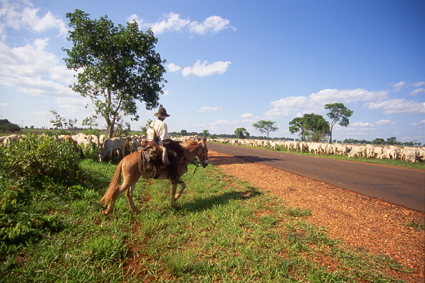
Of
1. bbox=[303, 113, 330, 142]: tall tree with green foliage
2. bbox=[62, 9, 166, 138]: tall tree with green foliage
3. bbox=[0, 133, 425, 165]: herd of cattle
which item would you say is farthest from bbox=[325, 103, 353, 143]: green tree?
bbox=[62, 9, 166, 138]: tall tree with green foliage

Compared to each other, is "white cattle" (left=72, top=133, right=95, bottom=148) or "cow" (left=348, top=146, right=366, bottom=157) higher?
"white cattle" (left=72, top=133, right=95, bottom=148)

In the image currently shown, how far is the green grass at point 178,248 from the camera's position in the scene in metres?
2.73

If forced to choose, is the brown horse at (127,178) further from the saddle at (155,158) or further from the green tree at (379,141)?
the green tree at (379,141)

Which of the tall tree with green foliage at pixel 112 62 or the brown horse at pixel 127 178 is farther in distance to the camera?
the tall tree with green foliage at pixel 112 62

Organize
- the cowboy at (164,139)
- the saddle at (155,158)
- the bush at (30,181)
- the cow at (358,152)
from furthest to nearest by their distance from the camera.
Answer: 1. the cow at (358,152)
2. the cowboy at (164,139)
3. the saddle at (155,158)
4. the bush at (30,181)

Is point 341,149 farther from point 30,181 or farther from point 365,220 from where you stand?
point 30,181

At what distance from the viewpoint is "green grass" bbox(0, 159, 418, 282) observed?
8.95ft

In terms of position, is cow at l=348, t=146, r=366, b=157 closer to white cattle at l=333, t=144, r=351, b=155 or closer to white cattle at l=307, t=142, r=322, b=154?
white cattle at l=333, t=144, r=351, b=155

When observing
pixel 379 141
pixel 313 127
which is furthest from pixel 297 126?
pixel 379 141

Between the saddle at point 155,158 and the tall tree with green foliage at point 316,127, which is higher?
the tall tree with green foliage at point 316,127

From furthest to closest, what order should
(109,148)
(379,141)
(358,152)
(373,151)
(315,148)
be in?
(379,141) < (315,148) < (358,152) < (373,151) < (109,148)

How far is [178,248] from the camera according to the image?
3.40 metres

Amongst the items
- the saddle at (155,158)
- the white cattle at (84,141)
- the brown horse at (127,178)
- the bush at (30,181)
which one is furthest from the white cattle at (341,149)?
the bush at (30,181)

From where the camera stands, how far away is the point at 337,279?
8.81ft
